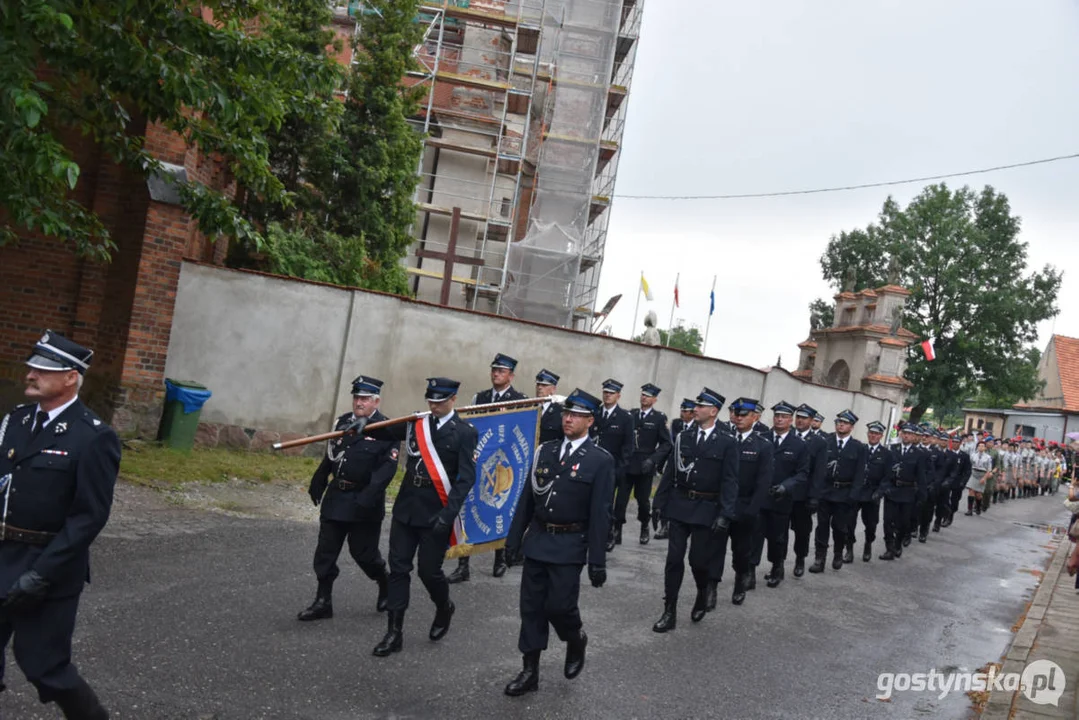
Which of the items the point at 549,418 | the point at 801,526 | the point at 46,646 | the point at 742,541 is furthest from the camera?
the point at 801,526

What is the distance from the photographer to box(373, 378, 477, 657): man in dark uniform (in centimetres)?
711

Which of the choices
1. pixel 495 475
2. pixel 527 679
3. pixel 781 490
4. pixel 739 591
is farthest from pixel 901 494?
pixel 527 679

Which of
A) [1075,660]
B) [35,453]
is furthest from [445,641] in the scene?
[1075,660]

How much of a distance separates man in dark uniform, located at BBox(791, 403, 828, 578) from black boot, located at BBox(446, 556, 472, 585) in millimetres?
4399

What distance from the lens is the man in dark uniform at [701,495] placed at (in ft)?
29.3

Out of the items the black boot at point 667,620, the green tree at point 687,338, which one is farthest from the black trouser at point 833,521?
the green tree at point 687,338

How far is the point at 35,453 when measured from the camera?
445 centimetres

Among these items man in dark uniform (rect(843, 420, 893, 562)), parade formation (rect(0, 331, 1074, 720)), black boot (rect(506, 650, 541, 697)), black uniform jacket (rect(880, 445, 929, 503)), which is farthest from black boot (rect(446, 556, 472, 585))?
black uniform jacket (rect(880, 445, 929, 503))

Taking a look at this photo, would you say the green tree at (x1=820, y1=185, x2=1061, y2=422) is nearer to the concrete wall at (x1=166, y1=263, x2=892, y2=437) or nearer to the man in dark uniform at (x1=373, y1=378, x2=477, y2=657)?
the concrete wall at (x1=166, y1=263, x2=892, y2=437)

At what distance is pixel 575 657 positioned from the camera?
672 cm

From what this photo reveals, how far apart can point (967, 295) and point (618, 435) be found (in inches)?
1946

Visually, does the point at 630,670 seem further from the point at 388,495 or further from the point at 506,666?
the point at 388,495

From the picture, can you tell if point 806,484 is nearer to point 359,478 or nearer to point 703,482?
point 703,482

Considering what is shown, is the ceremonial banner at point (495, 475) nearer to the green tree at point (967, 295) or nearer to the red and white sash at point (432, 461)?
the red and white sash at point (432, 461)
